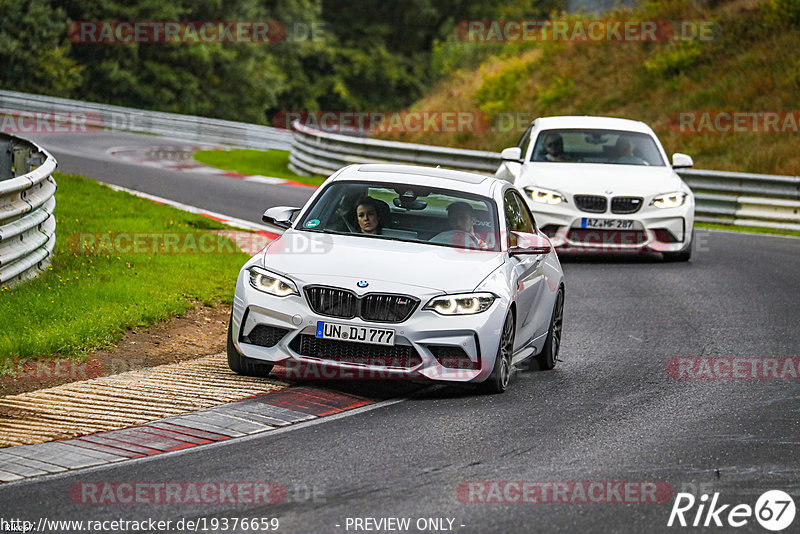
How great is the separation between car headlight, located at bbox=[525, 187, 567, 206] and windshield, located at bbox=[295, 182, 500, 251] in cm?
610

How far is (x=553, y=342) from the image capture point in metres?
9.96

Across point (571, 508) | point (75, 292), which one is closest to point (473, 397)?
point (571, 508)

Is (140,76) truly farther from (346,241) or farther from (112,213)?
(346,241)

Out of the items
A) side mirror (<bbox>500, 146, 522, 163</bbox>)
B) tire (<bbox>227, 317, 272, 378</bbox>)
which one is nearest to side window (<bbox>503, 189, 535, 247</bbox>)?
tire (<bbox>227, 317, 272, 378</bbox>)

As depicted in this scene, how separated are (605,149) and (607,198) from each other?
1.53 metres

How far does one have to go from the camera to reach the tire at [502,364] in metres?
8.41

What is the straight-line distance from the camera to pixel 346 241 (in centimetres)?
895

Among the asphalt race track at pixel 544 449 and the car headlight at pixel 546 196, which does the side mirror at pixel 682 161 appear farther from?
the asphalt race track at pixel 544 449

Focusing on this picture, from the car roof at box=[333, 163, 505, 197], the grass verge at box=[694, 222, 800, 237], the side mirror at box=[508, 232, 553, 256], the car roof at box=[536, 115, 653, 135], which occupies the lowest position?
the grass verge at box=[694, 222, 800, 237]

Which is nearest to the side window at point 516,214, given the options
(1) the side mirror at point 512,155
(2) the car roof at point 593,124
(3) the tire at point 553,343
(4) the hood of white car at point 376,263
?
(3) the tire at point 553,343

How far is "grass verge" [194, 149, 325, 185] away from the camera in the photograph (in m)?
27.7

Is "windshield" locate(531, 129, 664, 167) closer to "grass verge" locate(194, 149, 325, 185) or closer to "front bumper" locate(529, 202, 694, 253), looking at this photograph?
"front bumper" locate(529, 202, 694, 253)

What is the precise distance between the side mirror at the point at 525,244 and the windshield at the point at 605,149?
7.46 metres

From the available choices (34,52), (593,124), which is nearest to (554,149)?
(593,124)
